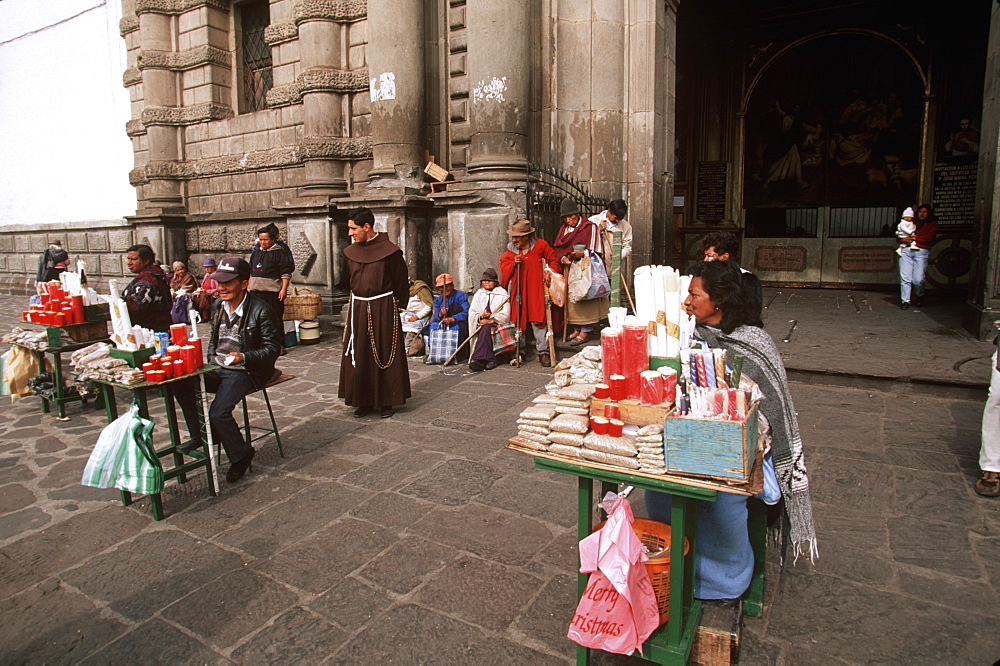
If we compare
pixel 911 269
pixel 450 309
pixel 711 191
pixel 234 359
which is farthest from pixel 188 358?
pixel 711 191

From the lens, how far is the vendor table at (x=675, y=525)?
86.0 inches

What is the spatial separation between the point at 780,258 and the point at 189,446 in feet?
40.3

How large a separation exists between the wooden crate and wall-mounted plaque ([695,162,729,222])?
12.6 m

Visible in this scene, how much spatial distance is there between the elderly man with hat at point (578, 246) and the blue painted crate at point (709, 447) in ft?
18.6

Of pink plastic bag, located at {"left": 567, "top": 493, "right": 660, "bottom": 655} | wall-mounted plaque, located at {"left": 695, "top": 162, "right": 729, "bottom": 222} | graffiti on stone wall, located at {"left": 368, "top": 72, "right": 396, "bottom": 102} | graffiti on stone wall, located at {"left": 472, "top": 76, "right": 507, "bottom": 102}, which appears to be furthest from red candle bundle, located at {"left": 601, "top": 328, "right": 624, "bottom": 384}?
wall-mounted plaque, located at {"left": 695, "top": 162, "right": 729, "bottom": 222}

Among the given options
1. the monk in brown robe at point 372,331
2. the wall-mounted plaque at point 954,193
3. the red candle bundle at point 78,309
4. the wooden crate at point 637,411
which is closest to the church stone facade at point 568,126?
the wall-mounted plaque at point 954,193

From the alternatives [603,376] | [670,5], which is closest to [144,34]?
[670,5]

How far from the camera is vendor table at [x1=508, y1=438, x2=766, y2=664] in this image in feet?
7.16

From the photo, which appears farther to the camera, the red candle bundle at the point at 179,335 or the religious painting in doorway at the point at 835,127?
the religious painting in doorway at the point at 835,127

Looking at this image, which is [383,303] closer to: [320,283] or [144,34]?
[320,283]

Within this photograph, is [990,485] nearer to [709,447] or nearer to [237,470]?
[709,447]

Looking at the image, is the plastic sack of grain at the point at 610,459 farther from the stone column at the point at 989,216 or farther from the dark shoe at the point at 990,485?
the stone column at the point at 989,216

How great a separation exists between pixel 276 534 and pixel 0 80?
65.2 feet

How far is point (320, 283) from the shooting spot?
34.1ft
